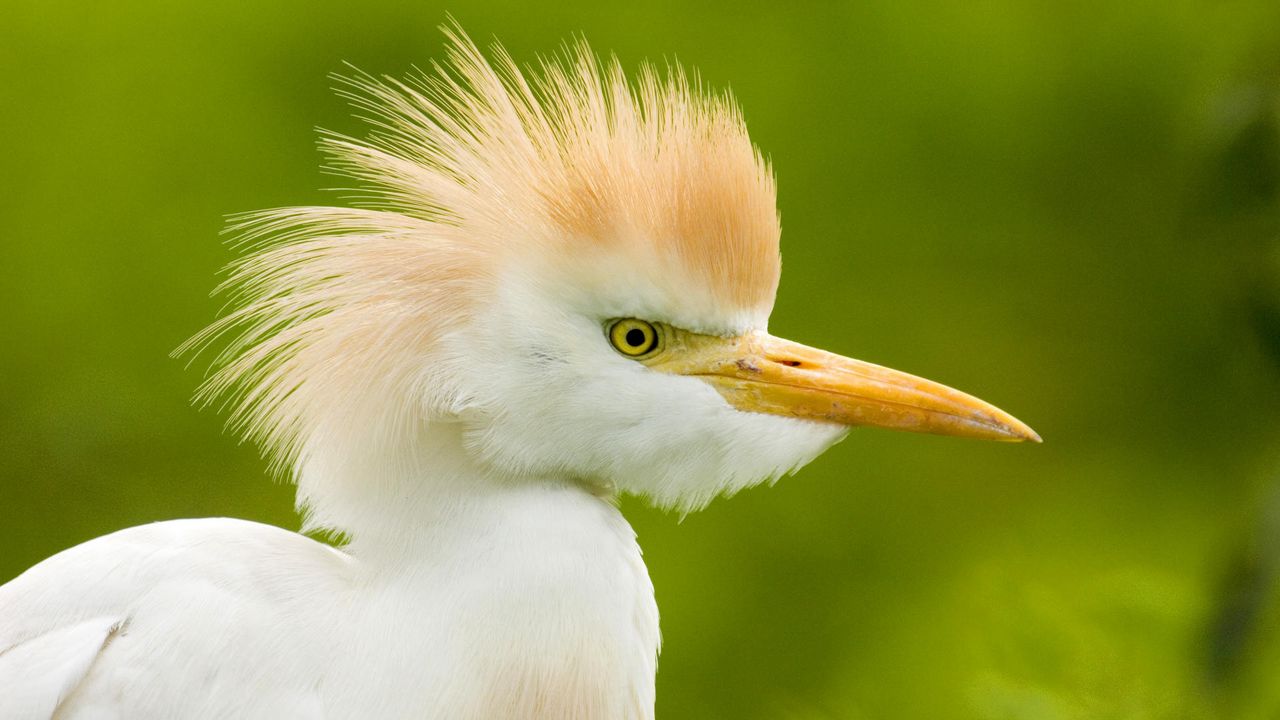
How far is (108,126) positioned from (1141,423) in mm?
1820

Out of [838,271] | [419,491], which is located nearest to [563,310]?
[419,491]

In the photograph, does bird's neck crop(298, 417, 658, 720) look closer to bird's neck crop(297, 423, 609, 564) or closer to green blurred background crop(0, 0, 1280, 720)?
bird's neck crop(297, 423, 609, 564)

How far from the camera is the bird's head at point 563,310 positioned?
2.45 feet

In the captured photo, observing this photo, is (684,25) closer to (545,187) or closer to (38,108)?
(38,108)

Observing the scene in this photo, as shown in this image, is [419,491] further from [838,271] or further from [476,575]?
[838,271]

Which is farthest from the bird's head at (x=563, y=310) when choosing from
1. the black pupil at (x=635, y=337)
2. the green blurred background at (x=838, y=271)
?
the green blurred background at (x=838, y=271)

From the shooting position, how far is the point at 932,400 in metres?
0.78

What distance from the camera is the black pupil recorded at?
76 cm

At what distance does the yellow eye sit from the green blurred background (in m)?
1.23

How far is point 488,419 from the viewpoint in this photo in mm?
752

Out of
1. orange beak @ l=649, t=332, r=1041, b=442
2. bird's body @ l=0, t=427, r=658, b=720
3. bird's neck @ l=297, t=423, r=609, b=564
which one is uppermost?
orange beak @ l=649, t=332, r=1041, b=442

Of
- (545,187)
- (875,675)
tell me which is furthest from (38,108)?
(875,675)

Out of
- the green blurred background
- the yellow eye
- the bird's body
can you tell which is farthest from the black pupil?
the green blurred background

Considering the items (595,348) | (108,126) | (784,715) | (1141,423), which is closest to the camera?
(595,348)
